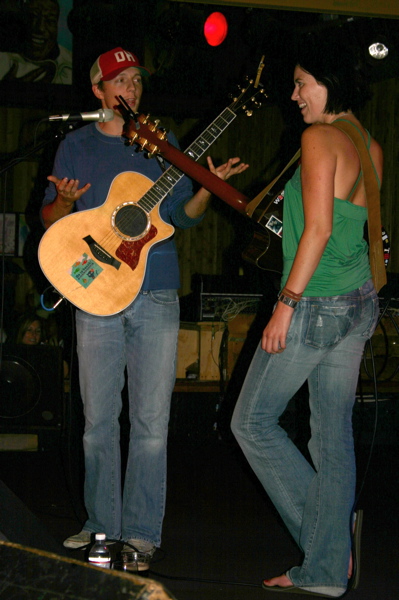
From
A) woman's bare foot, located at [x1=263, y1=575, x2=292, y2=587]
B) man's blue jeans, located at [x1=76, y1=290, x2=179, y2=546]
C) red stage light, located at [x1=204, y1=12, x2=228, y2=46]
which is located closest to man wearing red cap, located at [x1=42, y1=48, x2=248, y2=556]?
man's blue jeans, located at [x1=76, y1=290, x2=179, y2=546]

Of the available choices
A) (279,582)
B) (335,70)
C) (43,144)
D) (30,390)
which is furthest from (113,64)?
(30,390)

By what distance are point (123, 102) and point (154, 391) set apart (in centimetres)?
119

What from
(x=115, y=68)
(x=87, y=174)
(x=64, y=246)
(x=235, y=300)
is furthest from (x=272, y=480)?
(x=235, y=300)

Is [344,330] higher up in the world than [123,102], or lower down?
lower down

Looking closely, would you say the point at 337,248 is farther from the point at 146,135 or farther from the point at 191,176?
the point at 146,135

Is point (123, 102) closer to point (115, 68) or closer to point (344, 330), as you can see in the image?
point (115, 68)

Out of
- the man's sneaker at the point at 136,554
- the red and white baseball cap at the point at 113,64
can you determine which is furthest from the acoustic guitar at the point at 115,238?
the man's sneaker at the point at 136,554

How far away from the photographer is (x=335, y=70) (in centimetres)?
237

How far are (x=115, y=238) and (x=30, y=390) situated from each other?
7.58 feet

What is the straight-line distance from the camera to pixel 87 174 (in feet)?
9.75

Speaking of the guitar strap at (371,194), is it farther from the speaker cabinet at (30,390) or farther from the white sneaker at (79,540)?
the speaker cabinet at (30,390)

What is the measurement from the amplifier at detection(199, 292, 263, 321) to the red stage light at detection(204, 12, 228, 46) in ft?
7.02

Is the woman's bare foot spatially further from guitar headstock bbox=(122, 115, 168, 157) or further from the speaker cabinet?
the speaker cabinet

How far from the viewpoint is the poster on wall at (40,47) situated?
8.56 m
